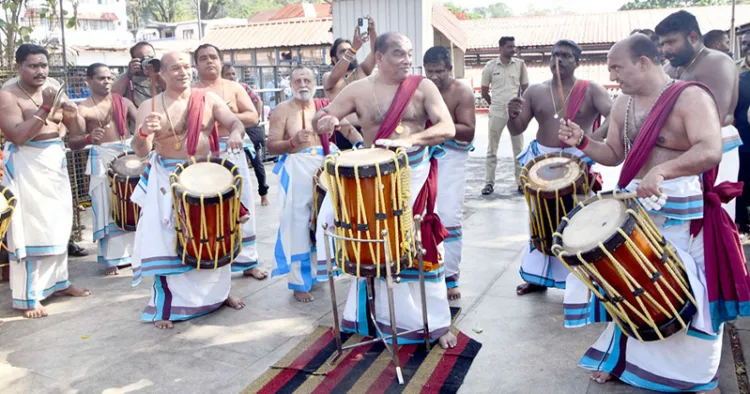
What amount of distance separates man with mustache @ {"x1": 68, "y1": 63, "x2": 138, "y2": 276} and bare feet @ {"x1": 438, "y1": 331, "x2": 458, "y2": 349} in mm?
3299

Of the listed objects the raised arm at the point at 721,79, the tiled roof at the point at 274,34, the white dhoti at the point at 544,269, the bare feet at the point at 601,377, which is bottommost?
the bare feet at the point at 601,377

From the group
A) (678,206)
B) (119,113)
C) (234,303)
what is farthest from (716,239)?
(119,113)

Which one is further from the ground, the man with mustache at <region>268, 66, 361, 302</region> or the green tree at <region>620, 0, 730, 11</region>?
the green tree at <region>620, 0, 730, 11</region>

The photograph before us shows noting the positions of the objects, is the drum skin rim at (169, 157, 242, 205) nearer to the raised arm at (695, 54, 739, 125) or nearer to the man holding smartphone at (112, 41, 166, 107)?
the man holding smartphone at (112, 41, 166, 107)

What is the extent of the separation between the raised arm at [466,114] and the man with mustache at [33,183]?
301 cm

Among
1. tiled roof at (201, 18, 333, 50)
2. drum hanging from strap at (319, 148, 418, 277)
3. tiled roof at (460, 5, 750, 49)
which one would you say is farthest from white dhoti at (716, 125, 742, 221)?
tiled roof at (460, 5, 750, 49)

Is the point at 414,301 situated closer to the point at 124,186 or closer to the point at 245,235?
the point at 245,235

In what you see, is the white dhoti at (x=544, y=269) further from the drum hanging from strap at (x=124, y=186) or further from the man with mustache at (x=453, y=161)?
the drum hanging from strap at (x=124, y=186)

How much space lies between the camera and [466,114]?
5.19 metres

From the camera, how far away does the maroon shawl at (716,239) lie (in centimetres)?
326

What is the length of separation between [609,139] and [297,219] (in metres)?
2.50

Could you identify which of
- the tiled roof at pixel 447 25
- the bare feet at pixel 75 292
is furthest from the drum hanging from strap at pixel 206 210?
the tiled roof at pixel 447 25

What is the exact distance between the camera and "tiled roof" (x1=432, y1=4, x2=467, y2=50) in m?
15.1

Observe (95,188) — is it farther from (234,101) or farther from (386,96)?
(386,96)
